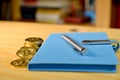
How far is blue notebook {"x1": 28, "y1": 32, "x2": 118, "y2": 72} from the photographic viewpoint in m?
0.51

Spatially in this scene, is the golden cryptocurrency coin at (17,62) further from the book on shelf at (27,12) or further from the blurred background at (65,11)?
the book on shelf at (27,12)

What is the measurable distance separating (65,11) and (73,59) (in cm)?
119

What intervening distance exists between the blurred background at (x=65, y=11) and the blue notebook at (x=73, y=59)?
0.89 metres

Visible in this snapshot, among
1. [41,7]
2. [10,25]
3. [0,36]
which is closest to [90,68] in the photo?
[0,36]

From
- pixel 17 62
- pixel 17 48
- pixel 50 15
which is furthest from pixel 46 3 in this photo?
pixel 17 62

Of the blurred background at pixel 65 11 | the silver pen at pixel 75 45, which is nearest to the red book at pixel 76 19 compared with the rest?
the blurred background at pixel 65 11

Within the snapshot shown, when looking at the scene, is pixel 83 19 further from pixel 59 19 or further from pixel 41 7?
pixel 41 7

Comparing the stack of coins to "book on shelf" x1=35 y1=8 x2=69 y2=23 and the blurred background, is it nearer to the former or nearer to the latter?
the blurred background

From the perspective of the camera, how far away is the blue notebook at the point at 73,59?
20.0 inches

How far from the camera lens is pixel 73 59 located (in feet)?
1.73

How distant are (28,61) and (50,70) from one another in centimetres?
7

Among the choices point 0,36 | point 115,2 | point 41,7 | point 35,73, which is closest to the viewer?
point 35,73

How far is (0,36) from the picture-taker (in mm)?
825

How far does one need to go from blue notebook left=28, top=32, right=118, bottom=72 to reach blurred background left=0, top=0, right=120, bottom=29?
892 millimetres
